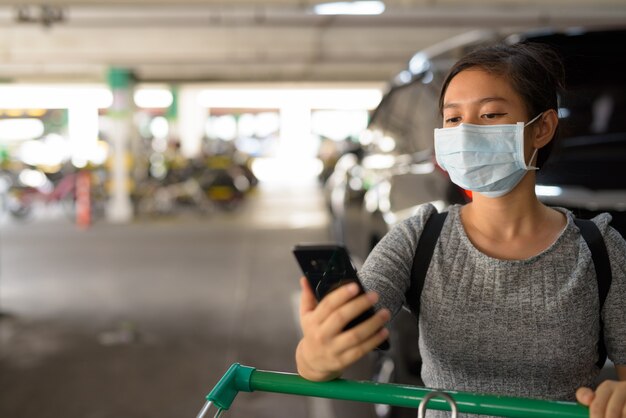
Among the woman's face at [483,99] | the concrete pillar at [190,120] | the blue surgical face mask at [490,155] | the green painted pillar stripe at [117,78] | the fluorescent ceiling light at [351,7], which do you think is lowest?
the concrete pillar at [190,120]

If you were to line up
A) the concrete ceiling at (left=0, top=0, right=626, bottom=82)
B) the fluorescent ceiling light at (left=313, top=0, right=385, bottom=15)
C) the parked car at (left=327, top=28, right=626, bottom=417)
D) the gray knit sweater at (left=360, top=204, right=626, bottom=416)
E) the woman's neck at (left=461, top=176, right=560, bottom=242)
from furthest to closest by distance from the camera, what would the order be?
the concrete ceiling at (left=0, top=0, right=626, bottom=82) < the fluorescent ceiling light at (left=313, top=0, right=385, bottom=15) < the parked car at (left=327, top=28, right=626, bottom=417) < the woman's neck at (left=461, top=176, right=560, bottom=242) < the gray knit sweater at (left=360, top=204, right=626, bottom=416)

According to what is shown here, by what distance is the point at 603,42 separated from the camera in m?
3.33

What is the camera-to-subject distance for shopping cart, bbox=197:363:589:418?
4.31ft

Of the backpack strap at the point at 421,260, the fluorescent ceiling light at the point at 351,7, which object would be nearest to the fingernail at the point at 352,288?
the backpack strap at the point at 421,260

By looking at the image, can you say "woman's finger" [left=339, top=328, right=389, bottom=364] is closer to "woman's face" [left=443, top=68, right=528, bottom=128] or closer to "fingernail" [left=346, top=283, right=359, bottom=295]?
"fingernail" [left=346, top=283, right=359, bottom=295]

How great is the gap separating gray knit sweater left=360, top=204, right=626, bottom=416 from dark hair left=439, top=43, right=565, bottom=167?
309 mm

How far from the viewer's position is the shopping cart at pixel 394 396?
131 centimetres

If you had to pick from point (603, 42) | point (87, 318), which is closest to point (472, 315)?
point (603, 42)

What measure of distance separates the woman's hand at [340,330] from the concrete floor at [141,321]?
119 inches

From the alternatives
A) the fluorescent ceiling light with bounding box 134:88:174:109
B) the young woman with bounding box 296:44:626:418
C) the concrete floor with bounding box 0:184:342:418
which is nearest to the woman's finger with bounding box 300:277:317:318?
the young woman with bounding box 296:44:626:418

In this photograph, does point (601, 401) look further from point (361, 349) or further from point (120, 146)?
point (120, 146)

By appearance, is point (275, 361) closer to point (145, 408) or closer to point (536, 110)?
point (145, 408)

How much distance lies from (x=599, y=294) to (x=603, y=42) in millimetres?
2103

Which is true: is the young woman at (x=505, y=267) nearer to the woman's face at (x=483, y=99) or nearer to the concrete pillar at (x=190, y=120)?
the woman's face at (x=483, y=99)
